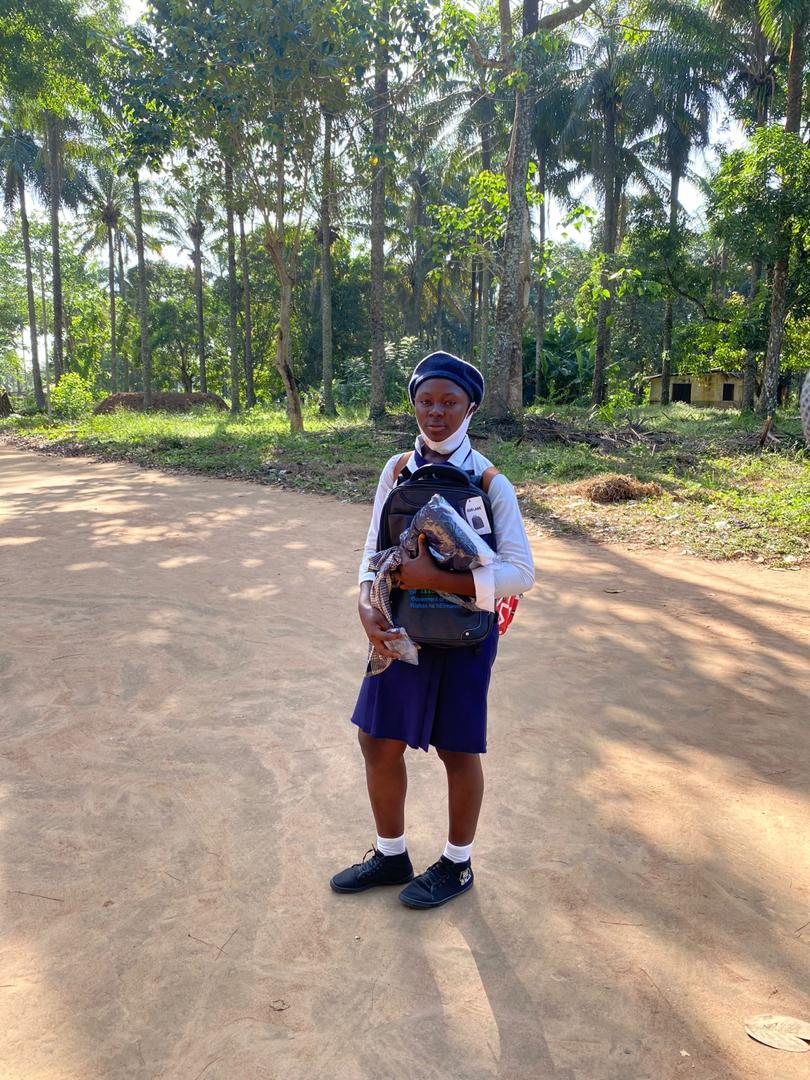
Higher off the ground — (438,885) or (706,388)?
(706,388)

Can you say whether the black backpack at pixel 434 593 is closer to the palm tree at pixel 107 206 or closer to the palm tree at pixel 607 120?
the palm tree at pixel 607 120

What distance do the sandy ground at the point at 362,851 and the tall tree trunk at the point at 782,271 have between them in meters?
12.5

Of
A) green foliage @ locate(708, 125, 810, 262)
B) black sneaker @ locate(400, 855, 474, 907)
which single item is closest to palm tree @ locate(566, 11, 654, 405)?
green foliage @ locate(708, 125, 810, 262)

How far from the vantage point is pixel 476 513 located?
2.04 metres

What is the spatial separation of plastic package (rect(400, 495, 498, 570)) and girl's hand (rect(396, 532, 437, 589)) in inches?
0.5

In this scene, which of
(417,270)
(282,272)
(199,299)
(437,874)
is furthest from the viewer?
(417,270)

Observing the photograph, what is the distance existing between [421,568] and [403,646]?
0.23 m

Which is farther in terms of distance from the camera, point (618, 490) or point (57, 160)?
point (57, 160)

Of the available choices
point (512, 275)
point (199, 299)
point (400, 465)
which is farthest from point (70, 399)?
point (400, 465)

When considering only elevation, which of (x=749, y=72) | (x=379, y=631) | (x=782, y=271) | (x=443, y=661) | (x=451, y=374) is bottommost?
(x=443, y=661)

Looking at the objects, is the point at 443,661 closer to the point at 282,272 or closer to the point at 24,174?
the point at 282,272

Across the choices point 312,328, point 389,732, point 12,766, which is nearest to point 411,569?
point 389,732

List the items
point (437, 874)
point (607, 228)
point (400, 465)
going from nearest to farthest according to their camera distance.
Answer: point (400, 465), point (437, 874), point (607, 228)

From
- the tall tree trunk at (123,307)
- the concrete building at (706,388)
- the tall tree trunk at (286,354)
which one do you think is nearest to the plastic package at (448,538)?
the tall tree trunk at (286,354)
